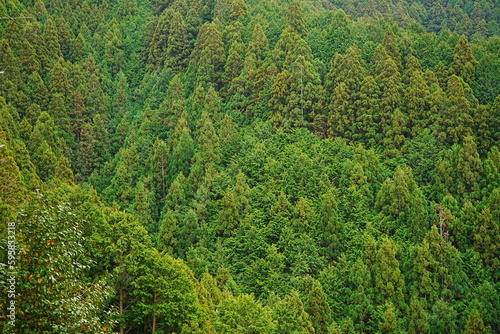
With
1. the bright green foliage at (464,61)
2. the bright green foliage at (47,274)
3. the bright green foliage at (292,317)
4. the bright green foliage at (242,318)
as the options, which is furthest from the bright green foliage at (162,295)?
the bright green foliage at (464,61)

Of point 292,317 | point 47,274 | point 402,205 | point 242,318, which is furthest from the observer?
point 402,205

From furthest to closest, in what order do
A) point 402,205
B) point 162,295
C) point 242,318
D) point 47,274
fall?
point 402,205 < point 242,318 < point 162,295 < point 47,274

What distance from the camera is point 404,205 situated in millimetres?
59625

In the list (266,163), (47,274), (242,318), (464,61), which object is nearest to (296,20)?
(464,61)

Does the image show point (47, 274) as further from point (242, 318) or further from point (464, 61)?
point (464, 61)

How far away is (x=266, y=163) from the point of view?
69500mm

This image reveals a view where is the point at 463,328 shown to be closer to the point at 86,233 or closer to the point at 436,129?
the point at 436,129

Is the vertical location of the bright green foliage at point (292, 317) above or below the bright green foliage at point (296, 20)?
below

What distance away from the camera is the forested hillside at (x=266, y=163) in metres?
48.6

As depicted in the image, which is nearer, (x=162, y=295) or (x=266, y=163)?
(x=162, y=295)

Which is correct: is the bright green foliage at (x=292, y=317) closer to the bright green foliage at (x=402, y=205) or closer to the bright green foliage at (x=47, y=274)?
the bright green foliage at (x=402, y=205)

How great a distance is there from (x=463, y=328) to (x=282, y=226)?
2008cm

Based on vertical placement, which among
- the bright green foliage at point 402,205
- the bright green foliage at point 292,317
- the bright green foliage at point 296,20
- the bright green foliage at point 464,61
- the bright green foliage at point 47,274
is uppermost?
the bright green foliage at point 464,61

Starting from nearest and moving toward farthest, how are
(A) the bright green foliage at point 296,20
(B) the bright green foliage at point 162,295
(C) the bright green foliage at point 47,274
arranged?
(C) the bright green foliage at point 47,274, (B) the bright green foliage at point 162,295, (A) the bright green foliage at point 296,20
